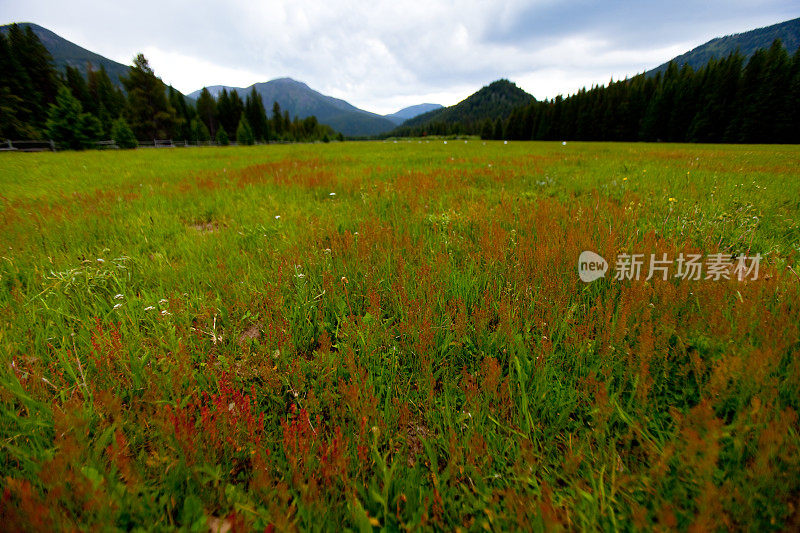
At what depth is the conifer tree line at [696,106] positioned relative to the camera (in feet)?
137

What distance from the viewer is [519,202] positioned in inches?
195

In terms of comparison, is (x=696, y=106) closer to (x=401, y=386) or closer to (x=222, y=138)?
(x=401, y=386)

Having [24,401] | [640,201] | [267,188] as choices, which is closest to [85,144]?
[267,188]

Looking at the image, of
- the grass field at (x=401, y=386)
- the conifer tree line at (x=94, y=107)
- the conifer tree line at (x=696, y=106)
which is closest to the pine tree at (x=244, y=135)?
the conifer tree line at (x=94, y=107)

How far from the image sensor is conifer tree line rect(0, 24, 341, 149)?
3089cm

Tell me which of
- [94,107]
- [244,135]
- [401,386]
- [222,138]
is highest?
[94,107]

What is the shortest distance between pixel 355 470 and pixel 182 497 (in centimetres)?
75

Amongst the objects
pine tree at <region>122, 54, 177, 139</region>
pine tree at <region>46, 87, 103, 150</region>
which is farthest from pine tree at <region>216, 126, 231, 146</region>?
pine tree at <region>46, 87, 103, 150</region>

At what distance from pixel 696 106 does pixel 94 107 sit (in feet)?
322

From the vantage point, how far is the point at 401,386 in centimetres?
177

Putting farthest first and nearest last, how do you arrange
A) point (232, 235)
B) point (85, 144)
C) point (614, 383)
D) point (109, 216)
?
1. point (85, 144)
2. point (109, 216)
3. point (232, 235)
4. point (614, 383)

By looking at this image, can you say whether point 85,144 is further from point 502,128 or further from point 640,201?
point 502,128

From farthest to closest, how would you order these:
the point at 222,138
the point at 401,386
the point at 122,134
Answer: the point at 222,138, the point at 122,134, the point at 401,386

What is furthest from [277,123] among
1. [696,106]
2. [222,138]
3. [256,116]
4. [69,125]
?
[696,106]
